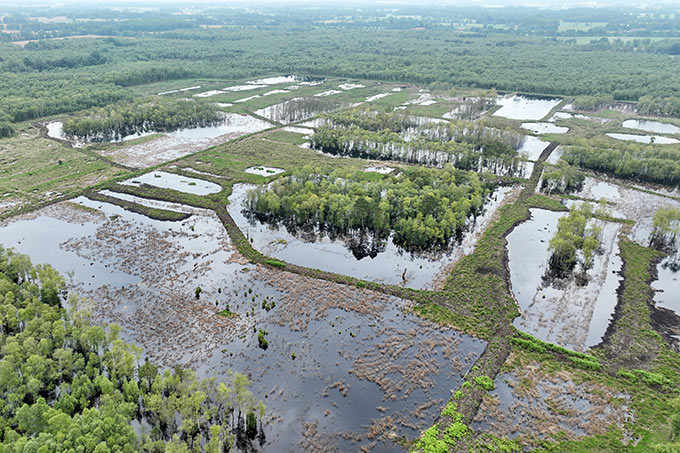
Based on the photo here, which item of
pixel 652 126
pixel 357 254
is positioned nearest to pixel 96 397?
pixel 357 254

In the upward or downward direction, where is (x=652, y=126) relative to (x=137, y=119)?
upward

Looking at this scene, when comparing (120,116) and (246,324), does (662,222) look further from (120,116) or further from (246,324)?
(120,116)

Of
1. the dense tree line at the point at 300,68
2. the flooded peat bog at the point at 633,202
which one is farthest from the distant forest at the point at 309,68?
the flooded peat bog at the point at 633,202

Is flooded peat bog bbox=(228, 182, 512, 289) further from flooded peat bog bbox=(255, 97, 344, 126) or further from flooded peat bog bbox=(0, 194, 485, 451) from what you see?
flooded peat bog bbox=(255, 97, 344, 126)

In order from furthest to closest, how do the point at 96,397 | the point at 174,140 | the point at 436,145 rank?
1. the point at 174,140
2. the point at 436,145
3. the point at 96,397

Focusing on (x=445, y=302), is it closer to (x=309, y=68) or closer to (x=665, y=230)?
(x=665, y=230)

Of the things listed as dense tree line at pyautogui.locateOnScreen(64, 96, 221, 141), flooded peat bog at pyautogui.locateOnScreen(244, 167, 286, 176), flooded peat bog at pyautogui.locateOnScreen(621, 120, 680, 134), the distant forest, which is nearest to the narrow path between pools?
flooded peat bog at pyautogui.locateOnScreen(244, 167, 286, 176)
